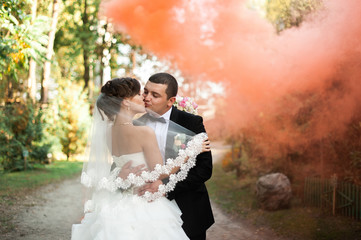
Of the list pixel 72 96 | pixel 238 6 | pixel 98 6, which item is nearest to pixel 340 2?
pixel 238 6

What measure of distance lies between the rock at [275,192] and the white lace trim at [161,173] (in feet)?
22.0

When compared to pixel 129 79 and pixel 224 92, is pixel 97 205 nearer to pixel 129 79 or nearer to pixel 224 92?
pixel 129 79

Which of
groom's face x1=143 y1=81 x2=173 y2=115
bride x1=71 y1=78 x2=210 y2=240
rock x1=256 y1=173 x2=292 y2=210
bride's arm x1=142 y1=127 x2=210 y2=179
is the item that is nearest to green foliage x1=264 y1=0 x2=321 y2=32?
rock x1=256 y1=173 x2=292 y2=210

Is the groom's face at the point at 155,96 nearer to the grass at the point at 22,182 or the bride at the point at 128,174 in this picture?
the bride at the point at 128,174

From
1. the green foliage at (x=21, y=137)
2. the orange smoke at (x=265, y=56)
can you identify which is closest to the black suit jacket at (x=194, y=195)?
the orange smoke at (x=265, y=56)

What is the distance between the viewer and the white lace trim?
312 centimetres

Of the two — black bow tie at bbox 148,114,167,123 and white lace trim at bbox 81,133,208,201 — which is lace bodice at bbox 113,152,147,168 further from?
black bow tie at bbox 148,114,167,123

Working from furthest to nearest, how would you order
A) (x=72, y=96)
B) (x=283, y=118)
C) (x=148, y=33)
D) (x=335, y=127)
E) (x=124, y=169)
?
(x=72, y=96), (x=148, y=33), (x=283, y=118), (x=335, y=127), (x=124, y=169)

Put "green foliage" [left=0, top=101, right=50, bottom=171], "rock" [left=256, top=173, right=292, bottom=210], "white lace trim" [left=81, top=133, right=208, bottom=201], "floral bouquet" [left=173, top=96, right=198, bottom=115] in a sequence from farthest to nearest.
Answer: "green foliage" [left=0, top=101, right=50, bottom=171] < "rock" [left=256, top=173, right=292, bottom=210] < "floral bouquet" [left=173, top=96, right=198, bottom=115] < "white lace trim" [left=81, top=133, right=208, bottom=201]

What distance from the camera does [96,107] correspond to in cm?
343

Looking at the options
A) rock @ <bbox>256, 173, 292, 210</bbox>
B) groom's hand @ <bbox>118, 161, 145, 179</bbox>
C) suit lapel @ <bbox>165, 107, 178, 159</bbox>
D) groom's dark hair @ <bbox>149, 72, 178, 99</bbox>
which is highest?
groom's dark hair @ <bbox>149, 72, 178, 99</bbox>

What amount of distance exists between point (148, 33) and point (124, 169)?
12.9 meters

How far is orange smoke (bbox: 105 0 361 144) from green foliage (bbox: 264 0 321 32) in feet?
0.88

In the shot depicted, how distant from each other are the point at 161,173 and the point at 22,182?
10.2 m
